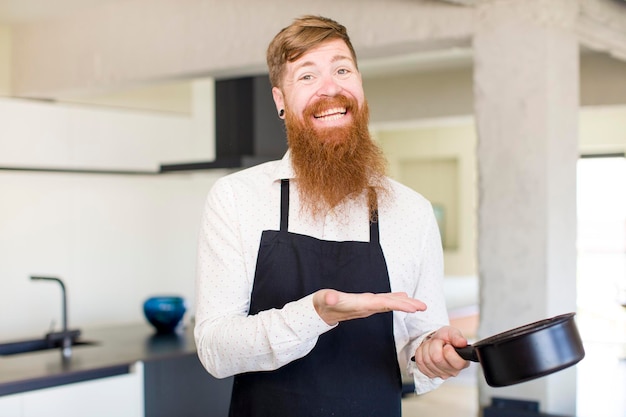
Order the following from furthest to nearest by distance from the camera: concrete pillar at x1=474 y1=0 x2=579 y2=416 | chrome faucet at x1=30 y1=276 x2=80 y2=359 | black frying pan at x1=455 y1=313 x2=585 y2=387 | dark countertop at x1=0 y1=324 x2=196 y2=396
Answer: chrome faucet at x1=30 y1=276 x2=80 y2=359 → concrete pillar at x1=474 y1=0 x2=579 y2=416 → dark countertop at x1=0 y1=324 x2=196 y2=396 → black frying pan at x1=455 y1=313 x2=585 y2=387

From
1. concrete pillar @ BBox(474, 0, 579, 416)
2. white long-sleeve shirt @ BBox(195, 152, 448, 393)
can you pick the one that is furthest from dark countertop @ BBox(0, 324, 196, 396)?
white long-sleeve shirt @ BBox(195, 152, 448, 393)

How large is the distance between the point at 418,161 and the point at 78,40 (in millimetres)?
6214

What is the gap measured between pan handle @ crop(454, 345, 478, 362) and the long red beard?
1.22 ft

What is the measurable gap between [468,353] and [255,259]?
0.43m

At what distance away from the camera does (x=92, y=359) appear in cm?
346

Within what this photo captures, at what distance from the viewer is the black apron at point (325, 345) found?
1469 millimetres

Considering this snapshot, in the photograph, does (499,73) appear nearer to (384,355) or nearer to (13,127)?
(384,355)

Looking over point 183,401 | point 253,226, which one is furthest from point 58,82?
point 253,226

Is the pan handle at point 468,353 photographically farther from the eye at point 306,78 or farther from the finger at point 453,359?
the eye at point 306,78

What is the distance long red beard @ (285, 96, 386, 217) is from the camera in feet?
4.99

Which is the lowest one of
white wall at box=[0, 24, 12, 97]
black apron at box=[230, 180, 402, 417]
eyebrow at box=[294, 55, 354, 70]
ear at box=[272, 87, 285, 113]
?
black apron at box=[230, 180, 402, 417]

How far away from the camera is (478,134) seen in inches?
143

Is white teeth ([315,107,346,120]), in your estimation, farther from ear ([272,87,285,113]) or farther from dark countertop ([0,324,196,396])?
dark countertop ([0,324,196,396])

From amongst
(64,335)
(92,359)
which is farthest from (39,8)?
(92,359)
